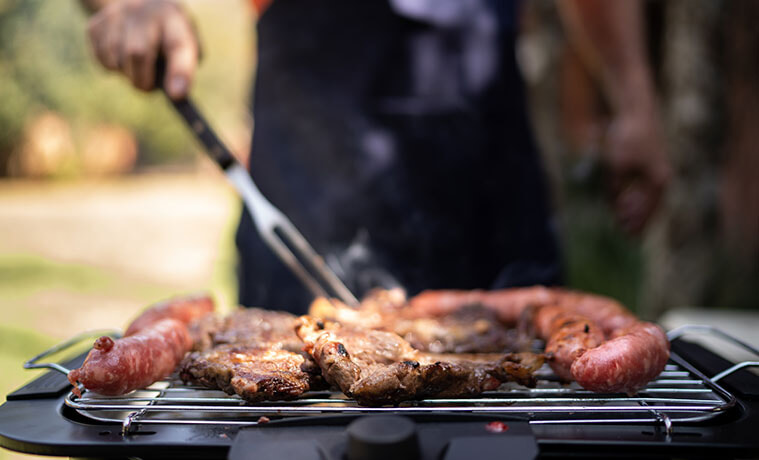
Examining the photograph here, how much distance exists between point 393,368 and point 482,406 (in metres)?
0.26

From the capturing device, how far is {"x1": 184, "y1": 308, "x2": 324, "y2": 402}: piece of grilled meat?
5.18ft

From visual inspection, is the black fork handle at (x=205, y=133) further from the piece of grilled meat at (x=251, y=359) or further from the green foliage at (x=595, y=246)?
the green foliage at (x=595, y=246)

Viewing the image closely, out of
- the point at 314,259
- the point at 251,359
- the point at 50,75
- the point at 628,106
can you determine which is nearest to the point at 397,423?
the point at 251,359

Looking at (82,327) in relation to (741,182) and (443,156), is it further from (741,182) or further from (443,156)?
(741,182)

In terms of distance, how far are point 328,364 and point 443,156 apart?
176 cm

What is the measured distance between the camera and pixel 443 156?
3.14m

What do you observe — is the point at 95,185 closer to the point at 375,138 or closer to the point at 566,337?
the point at 375,138

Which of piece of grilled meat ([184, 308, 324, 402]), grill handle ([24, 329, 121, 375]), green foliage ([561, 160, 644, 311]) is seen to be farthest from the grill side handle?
green foliage ([561, 160, 644, 311])

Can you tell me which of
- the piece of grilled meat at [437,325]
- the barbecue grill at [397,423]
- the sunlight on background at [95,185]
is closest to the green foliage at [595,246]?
the sunlight on background at [95,185]

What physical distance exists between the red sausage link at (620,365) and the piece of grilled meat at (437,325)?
38cm

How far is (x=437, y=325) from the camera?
2.17 metres

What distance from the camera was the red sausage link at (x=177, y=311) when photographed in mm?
2086

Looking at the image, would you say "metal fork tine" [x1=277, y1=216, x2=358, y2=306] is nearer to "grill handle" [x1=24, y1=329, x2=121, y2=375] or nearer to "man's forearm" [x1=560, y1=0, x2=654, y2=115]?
"grill handle" [x1=24, y1=329, x2=121, y2=375]

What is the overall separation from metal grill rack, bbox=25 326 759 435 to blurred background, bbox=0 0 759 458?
1961 mm
